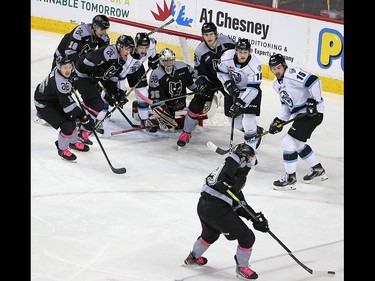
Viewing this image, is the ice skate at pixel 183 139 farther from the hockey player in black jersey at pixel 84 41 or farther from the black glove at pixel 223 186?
the black glove at pixel 223 186

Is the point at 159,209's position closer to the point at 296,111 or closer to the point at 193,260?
the point at 193,260

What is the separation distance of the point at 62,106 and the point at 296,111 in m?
1.66

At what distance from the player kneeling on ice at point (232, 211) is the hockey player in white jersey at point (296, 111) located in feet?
4.61

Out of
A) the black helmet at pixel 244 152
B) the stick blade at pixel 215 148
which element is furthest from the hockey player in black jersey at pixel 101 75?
the black helmet at pixel 244 152

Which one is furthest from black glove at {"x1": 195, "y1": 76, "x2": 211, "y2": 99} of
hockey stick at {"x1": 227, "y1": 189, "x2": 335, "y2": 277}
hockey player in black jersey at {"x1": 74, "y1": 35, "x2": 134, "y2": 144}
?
hockey stick at {"x1": 227, "y1": 189, "x2": 335, "y2": 277}

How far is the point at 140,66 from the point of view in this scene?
22.4ft

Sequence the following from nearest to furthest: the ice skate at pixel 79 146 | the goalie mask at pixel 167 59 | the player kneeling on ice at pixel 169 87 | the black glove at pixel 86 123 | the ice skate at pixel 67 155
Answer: the black glove at pixel 86 123 → the ice skate at pixel 67 155 → the ice skate at pixel 79 146 → the goalie mask at pixel 167 59 → the player kneeling on ice at pixel 169 87

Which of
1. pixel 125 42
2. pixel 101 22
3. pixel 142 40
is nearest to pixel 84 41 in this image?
pixel 101 22

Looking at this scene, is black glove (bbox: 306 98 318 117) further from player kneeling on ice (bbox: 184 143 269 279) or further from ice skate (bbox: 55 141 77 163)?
ice skate (bbox: 55 141 77 163)

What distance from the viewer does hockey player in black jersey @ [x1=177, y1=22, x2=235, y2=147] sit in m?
6.29

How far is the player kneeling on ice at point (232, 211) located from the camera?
13.5 feet

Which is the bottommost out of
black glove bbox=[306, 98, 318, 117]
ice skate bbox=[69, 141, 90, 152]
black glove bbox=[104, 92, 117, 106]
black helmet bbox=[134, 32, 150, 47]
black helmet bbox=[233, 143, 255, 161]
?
ice skate bbox=[69, 141, 90, 152]

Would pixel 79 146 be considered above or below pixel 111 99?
below

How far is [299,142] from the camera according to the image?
223 inches
